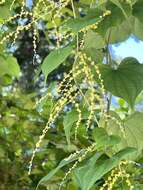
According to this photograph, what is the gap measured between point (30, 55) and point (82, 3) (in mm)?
3305

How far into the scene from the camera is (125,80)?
80 cm

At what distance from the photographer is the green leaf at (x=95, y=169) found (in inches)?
24.2

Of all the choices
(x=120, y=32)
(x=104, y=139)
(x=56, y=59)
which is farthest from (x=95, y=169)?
(x=120, y=32)

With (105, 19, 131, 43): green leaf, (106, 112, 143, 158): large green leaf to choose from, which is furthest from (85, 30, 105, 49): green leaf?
(106, 112, 143, 158): large green leaf

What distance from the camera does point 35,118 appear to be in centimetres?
191

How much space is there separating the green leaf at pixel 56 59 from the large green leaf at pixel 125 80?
90mm

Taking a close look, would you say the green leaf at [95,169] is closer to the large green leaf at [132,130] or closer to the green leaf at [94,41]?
the large green leaf at [132,130]

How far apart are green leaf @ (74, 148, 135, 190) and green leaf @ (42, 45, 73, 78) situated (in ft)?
0.44

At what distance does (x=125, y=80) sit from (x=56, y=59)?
4.8 inches

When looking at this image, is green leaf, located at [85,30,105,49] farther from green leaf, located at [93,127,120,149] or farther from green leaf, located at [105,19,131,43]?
green leaf, located at [93,127,120,149]

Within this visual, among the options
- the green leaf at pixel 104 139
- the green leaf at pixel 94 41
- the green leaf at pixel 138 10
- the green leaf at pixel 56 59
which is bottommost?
the green leaf at pixel 104 139

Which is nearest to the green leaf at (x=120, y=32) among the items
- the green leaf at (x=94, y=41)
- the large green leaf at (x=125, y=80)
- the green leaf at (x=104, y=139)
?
the green leaf at (x=94, y=41)

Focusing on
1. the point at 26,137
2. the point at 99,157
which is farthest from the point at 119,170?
the point at 26,137

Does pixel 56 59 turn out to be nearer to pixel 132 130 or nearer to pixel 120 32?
pixel 132 130
